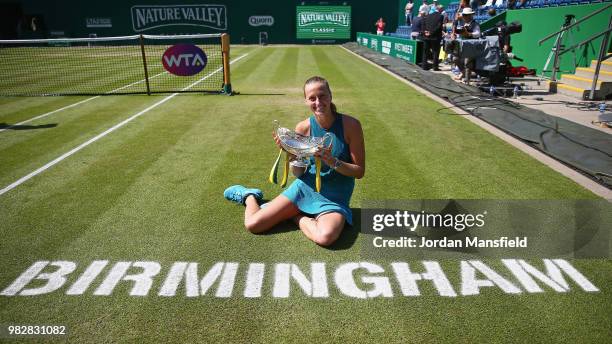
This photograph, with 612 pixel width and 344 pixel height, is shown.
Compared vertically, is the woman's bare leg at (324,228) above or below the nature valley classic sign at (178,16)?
below

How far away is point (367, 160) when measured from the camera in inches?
259

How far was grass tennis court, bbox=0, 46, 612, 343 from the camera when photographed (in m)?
3.04

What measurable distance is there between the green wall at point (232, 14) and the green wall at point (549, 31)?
20.9 m

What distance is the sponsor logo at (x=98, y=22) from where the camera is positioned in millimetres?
38656

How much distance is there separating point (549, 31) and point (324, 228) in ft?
51.4

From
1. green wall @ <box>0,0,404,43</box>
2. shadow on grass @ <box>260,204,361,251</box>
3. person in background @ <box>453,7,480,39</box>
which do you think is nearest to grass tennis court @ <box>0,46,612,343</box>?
shadow on grass @ <box>260,204,361,251</box>

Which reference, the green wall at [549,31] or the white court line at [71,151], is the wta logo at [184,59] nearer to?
the white court line at [71,151]

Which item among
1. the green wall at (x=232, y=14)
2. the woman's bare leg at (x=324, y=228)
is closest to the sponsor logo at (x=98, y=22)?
the green wall at (x=232, y=14)

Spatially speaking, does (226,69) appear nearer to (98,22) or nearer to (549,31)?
(549,31)

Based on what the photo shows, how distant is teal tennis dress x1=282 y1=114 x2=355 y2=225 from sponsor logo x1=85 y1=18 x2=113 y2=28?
136 feet

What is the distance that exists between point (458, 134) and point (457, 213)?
3657 mm

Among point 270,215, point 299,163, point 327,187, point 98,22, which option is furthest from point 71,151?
point 98,22

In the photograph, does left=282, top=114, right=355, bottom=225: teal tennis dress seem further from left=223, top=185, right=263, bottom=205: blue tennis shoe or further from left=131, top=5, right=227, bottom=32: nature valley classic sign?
left=131, top=5, right=227, bottom=32: nature valley classic sign

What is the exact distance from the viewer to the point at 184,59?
1317cm
